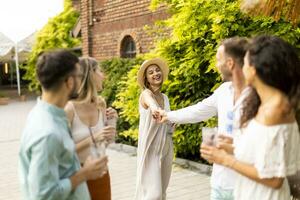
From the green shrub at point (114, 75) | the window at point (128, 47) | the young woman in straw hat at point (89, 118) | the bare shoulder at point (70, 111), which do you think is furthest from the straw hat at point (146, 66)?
the window at point (128, 47)

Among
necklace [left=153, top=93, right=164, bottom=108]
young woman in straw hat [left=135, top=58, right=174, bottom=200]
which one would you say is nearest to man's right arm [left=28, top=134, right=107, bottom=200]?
young woman in straw hat [left=135, top=58, right=174, bottom=200]

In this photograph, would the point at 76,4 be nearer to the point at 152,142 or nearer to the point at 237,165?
the point at 152,142

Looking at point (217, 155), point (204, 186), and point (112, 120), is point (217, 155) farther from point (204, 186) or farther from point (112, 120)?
point (204, 186)

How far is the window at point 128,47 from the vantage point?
12.2m

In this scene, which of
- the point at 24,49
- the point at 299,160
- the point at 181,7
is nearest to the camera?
the point at 299,160

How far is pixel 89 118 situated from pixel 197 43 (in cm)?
412

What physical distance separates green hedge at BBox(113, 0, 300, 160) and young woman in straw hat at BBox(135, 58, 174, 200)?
190 centimetres

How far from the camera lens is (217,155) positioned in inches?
98.0

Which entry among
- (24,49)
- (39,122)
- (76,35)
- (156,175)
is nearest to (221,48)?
(39,122)

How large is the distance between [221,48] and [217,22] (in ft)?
11.1

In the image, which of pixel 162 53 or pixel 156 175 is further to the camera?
pixel 162 53

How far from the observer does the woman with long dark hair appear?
224 cm

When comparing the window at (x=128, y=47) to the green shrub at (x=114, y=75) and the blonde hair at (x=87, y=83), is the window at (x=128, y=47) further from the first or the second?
the blonde hair at (x=87, y=83)

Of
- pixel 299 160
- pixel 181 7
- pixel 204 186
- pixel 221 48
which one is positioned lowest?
pixel 204 186
